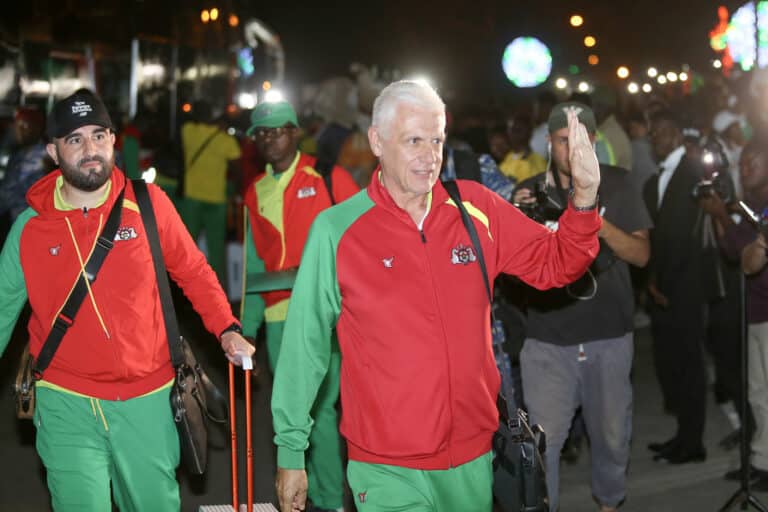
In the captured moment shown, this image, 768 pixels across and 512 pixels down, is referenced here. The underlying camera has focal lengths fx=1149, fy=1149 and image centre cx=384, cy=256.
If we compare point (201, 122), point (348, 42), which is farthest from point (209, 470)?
point (348, 42)

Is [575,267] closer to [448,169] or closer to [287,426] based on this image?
[287,426]

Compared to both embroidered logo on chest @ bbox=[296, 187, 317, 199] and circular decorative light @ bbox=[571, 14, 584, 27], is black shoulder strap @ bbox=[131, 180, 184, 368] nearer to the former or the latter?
embroidered logo on chest @ bbox=[296, 187, 317, 199]

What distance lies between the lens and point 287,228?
23.9 ft

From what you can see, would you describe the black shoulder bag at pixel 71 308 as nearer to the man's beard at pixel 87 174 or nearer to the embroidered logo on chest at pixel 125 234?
the embroidered logo on chest at pixel 125 234

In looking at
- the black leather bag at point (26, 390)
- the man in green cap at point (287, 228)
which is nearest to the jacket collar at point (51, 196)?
the black leather bag at point (26, 390)

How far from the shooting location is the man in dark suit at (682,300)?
27.2ft

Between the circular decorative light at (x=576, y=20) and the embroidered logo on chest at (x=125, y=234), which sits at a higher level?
the circular decorative light at (x=576, y=20)

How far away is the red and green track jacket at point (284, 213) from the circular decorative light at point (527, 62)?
39.7ft

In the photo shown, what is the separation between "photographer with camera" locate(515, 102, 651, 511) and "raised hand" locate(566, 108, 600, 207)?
6.96 ft

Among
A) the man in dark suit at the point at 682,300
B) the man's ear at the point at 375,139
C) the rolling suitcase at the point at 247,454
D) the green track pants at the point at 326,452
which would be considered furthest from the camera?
the man in dark suit at the point at 682,300

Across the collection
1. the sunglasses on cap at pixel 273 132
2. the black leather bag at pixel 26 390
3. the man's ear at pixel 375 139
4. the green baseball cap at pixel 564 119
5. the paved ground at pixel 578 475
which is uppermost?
the green baseball cap at pixel 564 119

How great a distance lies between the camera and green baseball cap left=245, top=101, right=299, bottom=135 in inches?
293

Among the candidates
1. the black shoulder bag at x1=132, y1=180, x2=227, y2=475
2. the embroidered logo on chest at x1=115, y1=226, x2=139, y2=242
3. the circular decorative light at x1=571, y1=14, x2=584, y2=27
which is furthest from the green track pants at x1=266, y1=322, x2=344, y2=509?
the circular decorative light at x1=571, y1=14, x2=584, y2=27

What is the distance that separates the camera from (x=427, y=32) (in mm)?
30047
